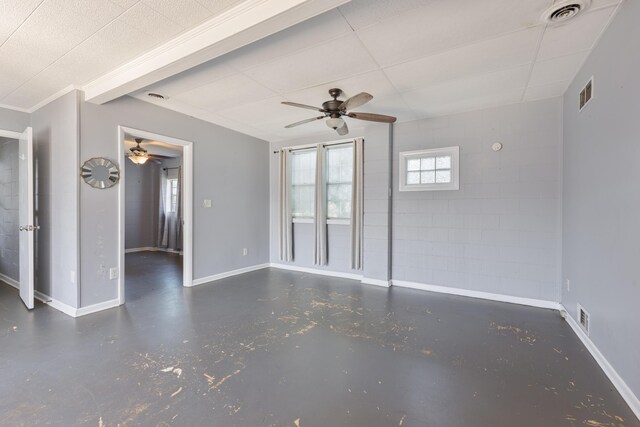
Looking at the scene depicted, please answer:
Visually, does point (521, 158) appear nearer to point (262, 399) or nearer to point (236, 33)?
point (236, 33)

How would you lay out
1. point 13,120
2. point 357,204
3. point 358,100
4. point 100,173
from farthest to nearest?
1. point 357,204
2. point 13,120
3. point 100,173
4. point 358,100

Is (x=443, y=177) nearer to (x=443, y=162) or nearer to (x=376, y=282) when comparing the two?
(x=443, y=162)

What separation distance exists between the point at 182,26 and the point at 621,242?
3.26m

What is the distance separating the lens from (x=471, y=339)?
8.57 ft

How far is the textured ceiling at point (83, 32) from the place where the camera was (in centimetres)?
183

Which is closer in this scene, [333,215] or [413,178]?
[413,178]

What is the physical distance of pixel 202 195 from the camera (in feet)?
14.4

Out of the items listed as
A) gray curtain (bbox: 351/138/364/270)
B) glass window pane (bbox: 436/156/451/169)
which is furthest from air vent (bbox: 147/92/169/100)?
glass window pane (bbox: 436/156/451/169)

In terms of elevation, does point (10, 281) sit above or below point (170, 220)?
below

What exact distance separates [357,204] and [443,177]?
51.1 inches

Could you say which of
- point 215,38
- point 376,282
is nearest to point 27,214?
point 215,38

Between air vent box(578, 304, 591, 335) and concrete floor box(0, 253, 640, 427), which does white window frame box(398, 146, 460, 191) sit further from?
air vent box(578, 304, 591, 335)

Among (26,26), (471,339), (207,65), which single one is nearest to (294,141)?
(207,65)

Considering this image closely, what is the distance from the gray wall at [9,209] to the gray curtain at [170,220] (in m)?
3.17
